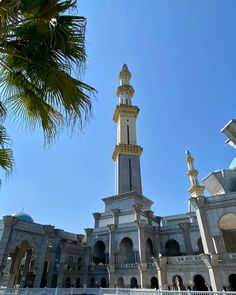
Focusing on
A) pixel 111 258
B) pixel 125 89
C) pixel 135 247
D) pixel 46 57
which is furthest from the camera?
pixel 125 89

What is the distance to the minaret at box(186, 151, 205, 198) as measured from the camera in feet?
146

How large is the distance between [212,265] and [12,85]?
2052 centimetres

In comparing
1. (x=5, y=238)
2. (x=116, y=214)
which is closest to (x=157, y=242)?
(x=116, y=214)

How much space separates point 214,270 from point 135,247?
1094cm

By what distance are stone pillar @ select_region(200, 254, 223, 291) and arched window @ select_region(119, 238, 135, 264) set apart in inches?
479

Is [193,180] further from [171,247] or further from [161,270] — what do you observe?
[161,270]

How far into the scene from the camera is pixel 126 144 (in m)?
40.7

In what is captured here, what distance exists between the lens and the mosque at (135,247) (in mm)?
20469

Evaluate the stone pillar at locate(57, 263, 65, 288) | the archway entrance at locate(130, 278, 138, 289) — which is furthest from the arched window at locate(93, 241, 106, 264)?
the archway entrance at locate(130, 278, 138, 289)

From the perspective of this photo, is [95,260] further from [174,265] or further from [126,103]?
[126,103]

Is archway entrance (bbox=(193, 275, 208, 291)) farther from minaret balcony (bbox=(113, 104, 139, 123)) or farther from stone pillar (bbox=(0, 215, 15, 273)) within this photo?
minaret balcony (bbox=(113, 104, 139, 123))

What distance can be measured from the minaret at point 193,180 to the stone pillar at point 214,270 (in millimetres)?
26110

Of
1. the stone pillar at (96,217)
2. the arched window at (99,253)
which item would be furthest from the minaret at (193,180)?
the arched window at (99,253)

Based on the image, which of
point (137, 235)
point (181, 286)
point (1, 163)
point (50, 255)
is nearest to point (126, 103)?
point (137, 235)
